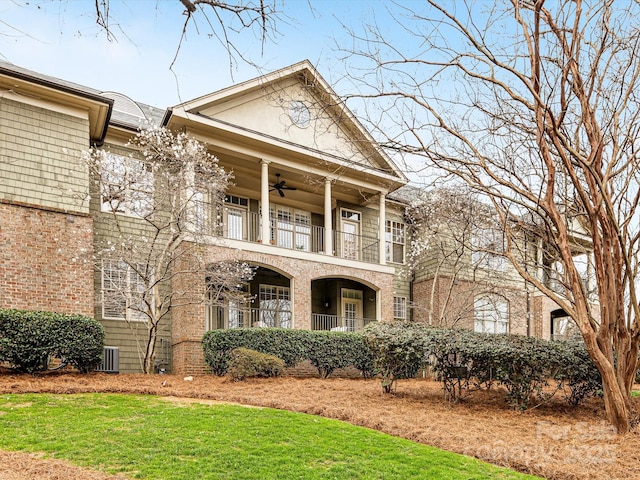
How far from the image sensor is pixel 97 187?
14758mm

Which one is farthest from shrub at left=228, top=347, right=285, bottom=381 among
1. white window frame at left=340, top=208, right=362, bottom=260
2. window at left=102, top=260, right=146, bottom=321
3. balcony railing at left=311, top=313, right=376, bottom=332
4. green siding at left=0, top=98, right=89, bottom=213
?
white window frame at left=340, top=208, right=362, bottom=260

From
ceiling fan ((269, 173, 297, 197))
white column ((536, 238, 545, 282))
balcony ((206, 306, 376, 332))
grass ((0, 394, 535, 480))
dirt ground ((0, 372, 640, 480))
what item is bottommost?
dirt ground ((0, 372, 640, 480))

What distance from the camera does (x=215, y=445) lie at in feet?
20.5

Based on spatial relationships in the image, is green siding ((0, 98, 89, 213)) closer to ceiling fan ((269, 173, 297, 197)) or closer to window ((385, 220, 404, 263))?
ceiling fan ((269, 173, 297, 197))

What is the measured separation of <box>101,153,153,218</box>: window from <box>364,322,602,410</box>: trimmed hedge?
6614 millimetres

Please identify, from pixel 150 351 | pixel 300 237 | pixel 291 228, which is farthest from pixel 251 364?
pixel 300 237

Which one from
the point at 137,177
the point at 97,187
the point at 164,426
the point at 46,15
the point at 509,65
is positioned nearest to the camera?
the point at 46,15

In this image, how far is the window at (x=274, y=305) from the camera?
17797 mm

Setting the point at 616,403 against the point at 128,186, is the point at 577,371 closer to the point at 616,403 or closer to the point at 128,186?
the point at 616,403


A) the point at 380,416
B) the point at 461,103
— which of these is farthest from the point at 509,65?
the point at 380,416

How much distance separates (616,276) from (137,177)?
402 inches

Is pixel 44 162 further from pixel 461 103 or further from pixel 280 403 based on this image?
pixel 461 103

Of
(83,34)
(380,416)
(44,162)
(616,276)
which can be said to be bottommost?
(380,416)

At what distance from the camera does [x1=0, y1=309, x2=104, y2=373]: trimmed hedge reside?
1045cm
